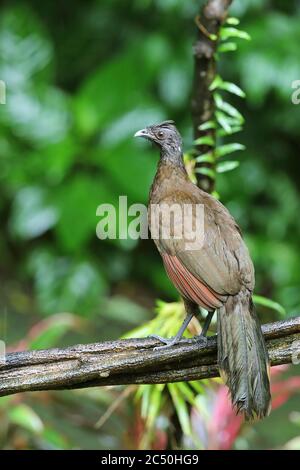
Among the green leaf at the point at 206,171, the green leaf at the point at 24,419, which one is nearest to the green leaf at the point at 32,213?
the green leaf at the point at 24,419

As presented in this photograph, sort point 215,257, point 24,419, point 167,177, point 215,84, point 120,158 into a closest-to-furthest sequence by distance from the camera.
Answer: point 215,257 → point 167,177 → point 215,84 → point 24,419 → point 120,158

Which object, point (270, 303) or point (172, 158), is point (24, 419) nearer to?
point (270, 303)

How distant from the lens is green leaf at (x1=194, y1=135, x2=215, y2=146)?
8.21 feet

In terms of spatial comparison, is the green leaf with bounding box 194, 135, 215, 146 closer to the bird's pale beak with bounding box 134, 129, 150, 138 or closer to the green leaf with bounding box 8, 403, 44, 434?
the bird's pale beak with bounding box 134, 129, 150, 138

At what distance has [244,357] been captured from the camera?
76.2 inches

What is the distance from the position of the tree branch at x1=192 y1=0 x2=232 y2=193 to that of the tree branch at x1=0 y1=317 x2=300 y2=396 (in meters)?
0.69

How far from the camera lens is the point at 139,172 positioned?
4.81 metres

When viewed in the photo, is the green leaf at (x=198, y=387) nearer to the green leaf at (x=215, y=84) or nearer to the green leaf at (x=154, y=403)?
the green leaf at (x=154, y=403)

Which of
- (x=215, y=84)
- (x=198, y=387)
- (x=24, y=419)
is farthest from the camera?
(x=24, y=419)

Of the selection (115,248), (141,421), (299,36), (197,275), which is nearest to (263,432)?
(141,421)

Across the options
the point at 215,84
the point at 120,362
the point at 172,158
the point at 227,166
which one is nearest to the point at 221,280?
the point at 120,362

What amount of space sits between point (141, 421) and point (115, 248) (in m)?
2.47

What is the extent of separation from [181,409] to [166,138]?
84cm

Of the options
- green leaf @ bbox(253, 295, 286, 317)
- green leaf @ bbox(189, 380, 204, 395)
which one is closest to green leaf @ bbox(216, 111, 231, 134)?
green leaf @ bbox(253, 295, 286, 317)
